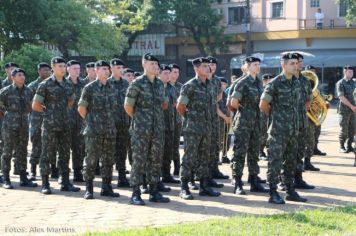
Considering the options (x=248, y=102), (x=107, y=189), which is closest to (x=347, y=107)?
(x=248, y=102)

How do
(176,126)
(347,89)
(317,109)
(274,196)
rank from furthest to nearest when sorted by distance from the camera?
(347,89), (317,109), (176,126), (274,196)

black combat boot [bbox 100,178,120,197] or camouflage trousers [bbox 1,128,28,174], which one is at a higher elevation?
camouflage trousers [bbox 1,128,28,174]

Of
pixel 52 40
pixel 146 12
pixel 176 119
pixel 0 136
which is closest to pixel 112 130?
pixel 176 119

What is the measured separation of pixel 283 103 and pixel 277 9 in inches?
1375

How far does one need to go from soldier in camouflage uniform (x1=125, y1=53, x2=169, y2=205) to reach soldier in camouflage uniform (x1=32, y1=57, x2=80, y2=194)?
1545mm

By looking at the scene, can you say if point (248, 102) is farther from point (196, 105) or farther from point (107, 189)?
point (107, 189)

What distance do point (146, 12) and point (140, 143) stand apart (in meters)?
32.9

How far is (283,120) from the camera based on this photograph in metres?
8.73

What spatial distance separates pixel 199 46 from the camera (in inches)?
1698

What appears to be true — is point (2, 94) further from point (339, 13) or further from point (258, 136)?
point (339, 13)

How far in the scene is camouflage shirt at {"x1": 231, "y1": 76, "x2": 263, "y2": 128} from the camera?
9.47 meters

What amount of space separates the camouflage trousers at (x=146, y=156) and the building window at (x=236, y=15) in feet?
121

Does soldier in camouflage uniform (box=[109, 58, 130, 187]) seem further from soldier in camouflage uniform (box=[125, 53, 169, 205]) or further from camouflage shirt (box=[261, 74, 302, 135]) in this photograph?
camouflage shirt (box=[261, 74, 302, 135])

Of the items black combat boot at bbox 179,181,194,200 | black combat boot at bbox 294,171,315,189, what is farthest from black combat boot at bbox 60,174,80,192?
black combat boot at bbox 294,171,315,189
